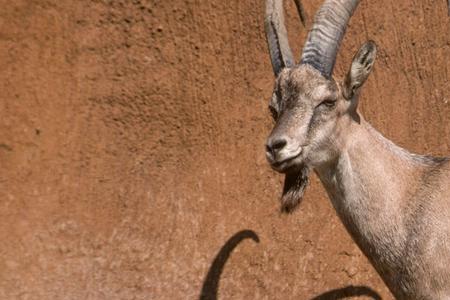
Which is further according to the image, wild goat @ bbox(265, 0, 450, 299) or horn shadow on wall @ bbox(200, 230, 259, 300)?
horn shadow on wall @ bbox(200, 230, 259, 300)

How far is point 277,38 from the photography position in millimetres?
6770

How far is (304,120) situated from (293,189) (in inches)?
24.2

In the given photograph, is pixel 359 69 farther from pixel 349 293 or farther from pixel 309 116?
pixel 349 293

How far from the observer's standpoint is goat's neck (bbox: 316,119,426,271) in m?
6.23

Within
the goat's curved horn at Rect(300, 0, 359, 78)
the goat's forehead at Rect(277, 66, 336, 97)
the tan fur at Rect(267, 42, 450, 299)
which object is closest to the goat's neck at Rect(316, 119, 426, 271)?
the tan fur at Rect(267, 42, 450, 299)

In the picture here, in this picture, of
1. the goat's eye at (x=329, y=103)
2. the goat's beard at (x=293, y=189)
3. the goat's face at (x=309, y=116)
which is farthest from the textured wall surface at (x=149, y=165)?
the goat's eye at (x=329, y=103)

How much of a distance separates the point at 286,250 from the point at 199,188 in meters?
1.09

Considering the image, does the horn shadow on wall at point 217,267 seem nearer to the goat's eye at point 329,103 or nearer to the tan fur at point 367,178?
the tan fur at point 367,178

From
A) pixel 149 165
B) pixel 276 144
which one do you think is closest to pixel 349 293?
pixel 149 165

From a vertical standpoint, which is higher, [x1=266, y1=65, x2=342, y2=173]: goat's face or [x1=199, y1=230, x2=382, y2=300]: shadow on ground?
[x1=266, y1=65, x2=342, y2=173]: goat's face

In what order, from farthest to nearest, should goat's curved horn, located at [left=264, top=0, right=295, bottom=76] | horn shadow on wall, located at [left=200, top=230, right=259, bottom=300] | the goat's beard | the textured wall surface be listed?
horn shadow on wall, located at [left=200, top=230, right=259, bottom=300]
the textured wall surface
goat's curved horn, located at [left=264, top=0, right=295, bottom=76]
the goat's beard

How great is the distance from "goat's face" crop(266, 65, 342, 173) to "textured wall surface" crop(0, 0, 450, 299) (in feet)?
8.33

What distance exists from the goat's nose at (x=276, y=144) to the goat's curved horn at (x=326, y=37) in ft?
2.10

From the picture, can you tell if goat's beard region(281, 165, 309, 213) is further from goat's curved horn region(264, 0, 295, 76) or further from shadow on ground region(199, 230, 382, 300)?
shadow on ground region(199, 230, 382, 300)
